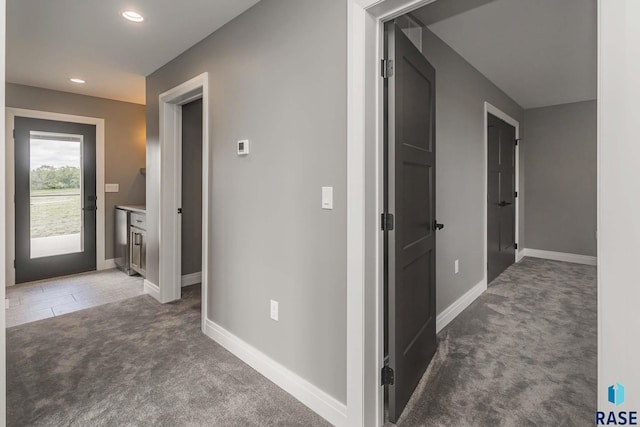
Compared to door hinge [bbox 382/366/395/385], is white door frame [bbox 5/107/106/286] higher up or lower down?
higher up

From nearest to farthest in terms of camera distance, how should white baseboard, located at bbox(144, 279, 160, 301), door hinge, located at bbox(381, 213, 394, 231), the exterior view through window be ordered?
door hinge, located at bbox(381, 213, 394, 231)
white baseboard, located at bbox(144, 279, 160, 301)
the exterior view through window

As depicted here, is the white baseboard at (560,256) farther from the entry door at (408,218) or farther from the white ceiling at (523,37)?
the entry door at (408,218)

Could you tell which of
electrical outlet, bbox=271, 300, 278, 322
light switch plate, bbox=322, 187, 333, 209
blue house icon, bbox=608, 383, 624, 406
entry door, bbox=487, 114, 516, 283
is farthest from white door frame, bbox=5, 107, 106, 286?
blue house icon, bbox=608, 383, 624, 406

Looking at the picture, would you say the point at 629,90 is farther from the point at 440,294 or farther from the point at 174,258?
the point at 174,258

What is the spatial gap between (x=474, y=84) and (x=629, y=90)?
9.42ft

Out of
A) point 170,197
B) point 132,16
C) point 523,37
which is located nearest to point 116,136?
point 170,197

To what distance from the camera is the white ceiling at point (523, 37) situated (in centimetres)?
236

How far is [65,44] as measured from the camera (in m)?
2.89

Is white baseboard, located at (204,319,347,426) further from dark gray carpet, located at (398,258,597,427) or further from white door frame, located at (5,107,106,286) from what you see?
white door frame, located at (5,107,106,286)

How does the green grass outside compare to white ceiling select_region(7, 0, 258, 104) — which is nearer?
white ceiling select_region(7, 0, 258, 104)

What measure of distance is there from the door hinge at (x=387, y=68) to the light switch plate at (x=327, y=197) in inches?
25.1

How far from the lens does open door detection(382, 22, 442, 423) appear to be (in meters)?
1.71

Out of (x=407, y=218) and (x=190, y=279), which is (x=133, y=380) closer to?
(x=407, y=218)

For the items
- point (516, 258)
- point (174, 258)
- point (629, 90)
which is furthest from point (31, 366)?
point (516, 258)
